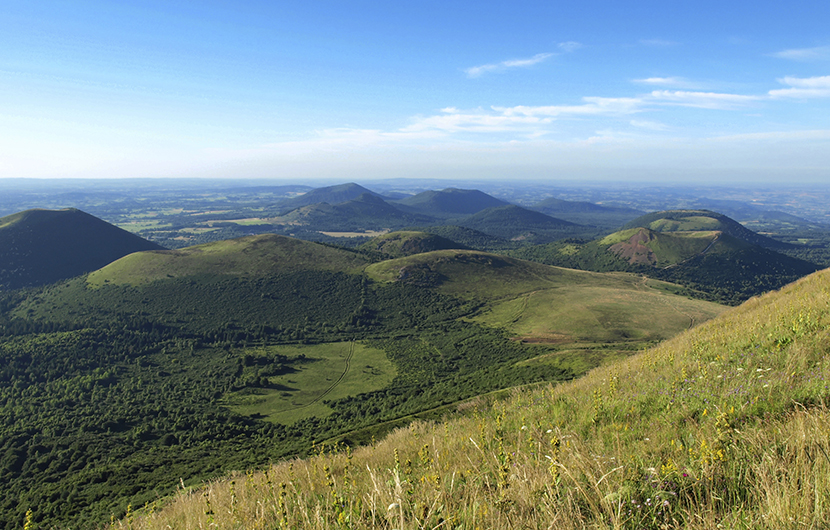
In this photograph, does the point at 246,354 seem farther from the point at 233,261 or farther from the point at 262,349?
the point at 233,261

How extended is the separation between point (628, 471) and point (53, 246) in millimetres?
218931

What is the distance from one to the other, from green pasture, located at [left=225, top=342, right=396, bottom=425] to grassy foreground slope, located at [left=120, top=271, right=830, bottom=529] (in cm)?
5904

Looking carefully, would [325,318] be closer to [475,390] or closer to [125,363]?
[125,363]

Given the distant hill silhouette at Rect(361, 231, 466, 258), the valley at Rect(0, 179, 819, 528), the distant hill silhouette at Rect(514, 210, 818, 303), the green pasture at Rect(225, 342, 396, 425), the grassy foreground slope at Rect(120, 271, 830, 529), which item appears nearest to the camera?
the grassy foreground slope at Rect(120, 271, 830, 529)

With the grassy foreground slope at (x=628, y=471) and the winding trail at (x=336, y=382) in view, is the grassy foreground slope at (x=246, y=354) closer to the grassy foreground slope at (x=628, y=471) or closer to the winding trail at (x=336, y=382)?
the winding trail at (x=336, y=382)

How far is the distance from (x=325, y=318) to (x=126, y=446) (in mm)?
57413

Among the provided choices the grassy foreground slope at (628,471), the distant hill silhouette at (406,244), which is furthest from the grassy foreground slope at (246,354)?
the distant hill silhouette at (406,244)

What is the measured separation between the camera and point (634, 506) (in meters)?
3.66

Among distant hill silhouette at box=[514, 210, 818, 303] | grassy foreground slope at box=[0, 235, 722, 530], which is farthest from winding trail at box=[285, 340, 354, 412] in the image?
distant hill silhouette at box=[514, 210, 818, 303]

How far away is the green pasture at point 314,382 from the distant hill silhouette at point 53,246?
407ft

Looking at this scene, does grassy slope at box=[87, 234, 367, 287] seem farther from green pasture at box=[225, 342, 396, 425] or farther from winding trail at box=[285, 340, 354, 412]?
winding trail at box=[285, 340, 354, 412]

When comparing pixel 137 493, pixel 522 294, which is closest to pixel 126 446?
pixel 137 493

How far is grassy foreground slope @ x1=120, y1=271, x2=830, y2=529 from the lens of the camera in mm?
3549

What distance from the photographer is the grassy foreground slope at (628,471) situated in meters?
3.55
